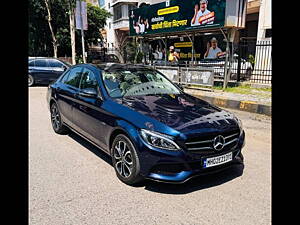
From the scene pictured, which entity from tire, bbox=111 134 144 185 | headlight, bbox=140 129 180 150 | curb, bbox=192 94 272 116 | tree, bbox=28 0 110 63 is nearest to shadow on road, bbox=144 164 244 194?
tire, bbox=111 134 144 185

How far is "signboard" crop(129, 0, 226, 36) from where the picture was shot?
1018 cm

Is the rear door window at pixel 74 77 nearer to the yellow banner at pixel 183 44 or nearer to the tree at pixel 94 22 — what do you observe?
the yellow banner at pixel 183 44

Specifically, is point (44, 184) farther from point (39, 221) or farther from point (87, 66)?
point (87, 66)

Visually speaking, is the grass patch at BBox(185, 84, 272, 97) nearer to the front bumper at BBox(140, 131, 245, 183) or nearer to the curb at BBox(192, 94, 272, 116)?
the curb at BBox(192, 94, 272, 116)

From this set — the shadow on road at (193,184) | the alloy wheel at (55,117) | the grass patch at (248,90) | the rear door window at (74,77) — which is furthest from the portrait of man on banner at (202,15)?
the shadow on road at (193,184)

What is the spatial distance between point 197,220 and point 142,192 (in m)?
0.79

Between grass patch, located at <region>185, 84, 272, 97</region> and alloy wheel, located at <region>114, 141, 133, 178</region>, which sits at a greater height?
grass patch, located at <region>185, 84, 272, 97</region>

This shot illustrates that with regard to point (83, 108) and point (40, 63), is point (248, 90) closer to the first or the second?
point (83, 108)
